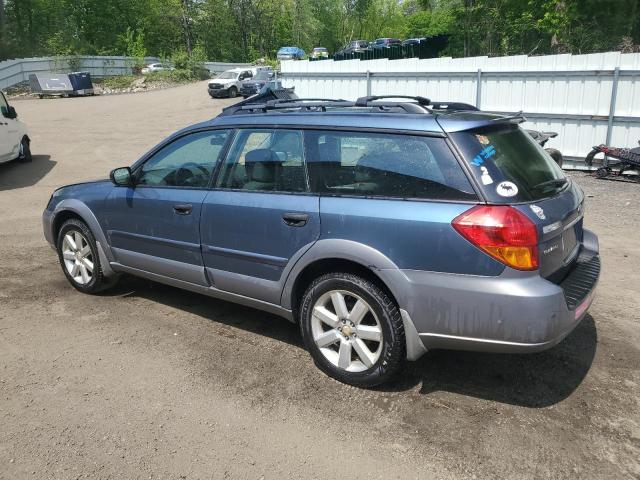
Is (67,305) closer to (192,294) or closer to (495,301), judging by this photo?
(192,294)

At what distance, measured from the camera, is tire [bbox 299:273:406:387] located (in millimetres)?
3285

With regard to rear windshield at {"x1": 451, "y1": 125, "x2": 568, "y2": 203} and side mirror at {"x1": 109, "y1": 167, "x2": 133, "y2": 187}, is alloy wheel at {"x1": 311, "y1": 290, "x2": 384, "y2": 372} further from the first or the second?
side mirror at {"x1": 109, "y1": 167, "x2": 133, "y2": 187}

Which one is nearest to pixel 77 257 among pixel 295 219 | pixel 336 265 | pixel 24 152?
pixel 295 219

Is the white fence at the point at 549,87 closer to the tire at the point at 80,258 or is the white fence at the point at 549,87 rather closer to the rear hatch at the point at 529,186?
the rear hatch at the point at 529,186

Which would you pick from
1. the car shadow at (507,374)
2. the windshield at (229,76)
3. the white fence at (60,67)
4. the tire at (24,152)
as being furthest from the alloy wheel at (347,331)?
the white fence at (60,67)

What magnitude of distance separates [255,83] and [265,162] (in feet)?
88.3

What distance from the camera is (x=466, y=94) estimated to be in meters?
11.5

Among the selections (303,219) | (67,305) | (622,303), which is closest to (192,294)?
(67,305)

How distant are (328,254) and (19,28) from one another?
206 ft

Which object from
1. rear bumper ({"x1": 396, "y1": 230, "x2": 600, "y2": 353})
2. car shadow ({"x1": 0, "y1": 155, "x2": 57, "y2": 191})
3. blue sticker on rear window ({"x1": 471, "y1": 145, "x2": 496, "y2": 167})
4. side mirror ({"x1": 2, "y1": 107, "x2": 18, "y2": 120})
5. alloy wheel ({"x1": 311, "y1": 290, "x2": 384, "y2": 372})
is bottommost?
car shadow ({"x1": 0, "y1": 155, "x2": 57, "y2": 191})

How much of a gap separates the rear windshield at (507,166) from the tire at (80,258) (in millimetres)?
3397

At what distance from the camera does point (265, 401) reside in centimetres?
341

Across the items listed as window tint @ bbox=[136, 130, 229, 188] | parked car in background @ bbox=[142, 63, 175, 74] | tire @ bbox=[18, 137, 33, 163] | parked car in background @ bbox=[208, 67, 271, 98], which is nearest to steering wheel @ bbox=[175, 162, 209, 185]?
window tint @ bbox=[136, 130, 229, 188]

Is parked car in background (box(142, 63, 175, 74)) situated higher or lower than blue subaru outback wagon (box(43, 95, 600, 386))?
lower
